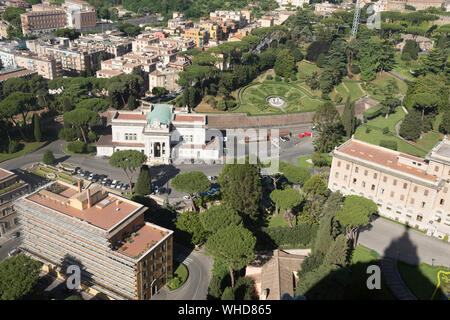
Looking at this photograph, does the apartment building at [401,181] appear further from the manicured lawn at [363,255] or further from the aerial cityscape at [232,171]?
the manicured lawn at [363,255]

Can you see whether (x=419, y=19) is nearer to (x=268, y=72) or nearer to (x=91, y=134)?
(x=268, y=72)

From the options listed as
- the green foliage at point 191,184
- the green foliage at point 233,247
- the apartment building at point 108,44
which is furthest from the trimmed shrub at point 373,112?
the apartment building at point 108,44

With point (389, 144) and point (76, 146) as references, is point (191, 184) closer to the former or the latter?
point (76, 146)

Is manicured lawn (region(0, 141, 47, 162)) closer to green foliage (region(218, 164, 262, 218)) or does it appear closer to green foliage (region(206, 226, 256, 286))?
green foliage (region(218, 164, 262, 218))

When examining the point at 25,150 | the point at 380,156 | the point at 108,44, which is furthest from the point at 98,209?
the point at 108,44

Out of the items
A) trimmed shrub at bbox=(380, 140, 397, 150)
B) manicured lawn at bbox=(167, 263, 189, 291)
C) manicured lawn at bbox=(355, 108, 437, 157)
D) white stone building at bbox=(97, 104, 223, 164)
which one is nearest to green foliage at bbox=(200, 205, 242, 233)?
manicured lawn at bbox=(167, 263, 189, 291)

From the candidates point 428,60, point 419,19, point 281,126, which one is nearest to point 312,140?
point 281,126
